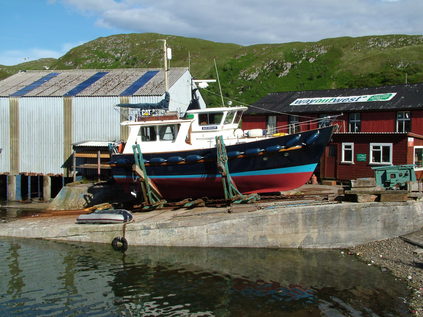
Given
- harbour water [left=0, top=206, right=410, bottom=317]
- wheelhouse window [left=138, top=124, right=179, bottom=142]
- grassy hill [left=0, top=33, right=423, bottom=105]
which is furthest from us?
grassy hill [left=0, top=33, right=423, bottom=105]

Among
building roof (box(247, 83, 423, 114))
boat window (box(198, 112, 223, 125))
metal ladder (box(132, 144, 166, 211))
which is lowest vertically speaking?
metal ladder (box(132, 144, 166, 211))

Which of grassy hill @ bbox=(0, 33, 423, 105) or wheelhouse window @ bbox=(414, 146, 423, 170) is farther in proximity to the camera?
grassy hill @ bbox=(0, 33, 423, 105)

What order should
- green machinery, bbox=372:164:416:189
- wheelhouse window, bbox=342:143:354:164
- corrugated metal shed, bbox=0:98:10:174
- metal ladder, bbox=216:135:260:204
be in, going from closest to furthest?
metal ladder, bbox=216:135:260:204 < green machinery, bbox=372:164:416:189 < wheelhouse window, bbox=342:143:354:164 < corrugated metal shed, bbox=0:98:10:174

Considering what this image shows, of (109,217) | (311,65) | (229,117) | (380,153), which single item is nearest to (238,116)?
(229,117)

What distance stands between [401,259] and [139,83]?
68.4ft

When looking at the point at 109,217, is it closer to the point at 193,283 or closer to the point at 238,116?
the point at 193,283

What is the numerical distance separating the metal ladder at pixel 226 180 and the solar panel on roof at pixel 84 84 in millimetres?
14852

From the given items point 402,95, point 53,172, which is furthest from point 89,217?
point 402,95

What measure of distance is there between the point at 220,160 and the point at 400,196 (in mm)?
7096

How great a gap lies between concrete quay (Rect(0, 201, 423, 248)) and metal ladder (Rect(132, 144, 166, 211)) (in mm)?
1957

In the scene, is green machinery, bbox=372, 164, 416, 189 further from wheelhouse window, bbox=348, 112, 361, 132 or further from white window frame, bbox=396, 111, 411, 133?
wheelhouse window, bbox=348, 112, 361, 132

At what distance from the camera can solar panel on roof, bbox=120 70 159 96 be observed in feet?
91.8

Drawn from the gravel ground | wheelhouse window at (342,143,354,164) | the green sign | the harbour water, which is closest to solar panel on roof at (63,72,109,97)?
the harbour water

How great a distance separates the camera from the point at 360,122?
25688 mm
